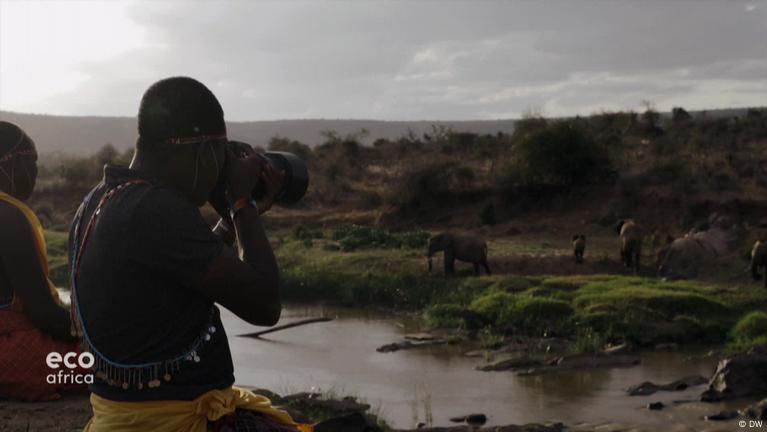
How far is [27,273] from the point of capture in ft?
13.7

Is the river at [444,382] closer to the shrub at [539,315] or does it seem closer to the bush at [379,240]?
the shrub at [539,315]

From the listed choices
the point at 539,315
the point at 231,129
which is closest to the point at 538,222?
the point at 539,315

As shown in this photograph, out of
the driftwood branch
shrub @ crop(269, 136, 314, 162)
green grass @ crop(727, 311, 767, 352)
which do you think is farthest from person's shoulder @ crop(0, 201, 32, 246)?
shrub @ crop(269, 136, 314, 162)

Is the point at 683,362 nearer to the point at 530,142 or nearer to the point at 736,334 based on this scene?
the point at 736,334

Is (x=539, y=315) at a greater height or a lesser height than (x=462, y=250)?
lesser

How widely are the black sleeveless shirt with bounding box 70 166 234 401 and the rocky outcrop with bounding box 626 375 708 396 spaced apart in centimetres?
782

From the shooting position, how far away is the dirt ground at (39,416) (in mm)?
4820

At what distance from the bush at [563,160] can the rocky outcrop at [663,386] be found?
46.5 feet

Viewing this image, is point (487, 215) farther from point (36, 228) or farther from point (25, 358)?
point (36, 228)

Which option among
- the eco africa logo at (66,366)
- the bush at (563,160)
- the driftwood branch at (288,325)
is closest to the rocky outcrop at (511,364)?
the driftwood branch at (288,325)

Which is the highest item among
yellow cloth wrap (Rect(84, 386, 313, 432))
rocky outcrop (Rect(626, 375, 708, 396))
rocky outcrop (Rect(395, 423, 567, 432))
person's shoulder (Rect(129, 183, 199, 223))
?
person's shoulder (Rect(129, 183, 199, 223))

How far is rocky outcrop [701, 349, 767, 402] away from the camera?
906 cm

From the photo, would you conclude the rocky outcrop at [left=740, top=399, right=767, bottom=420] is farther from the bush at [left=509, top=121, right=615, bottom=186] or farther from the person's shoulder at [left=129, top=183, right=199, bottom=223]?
the bush at [left=509, top=121, right=615, bottom=186]

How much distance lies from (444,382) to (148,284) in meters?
8.40
